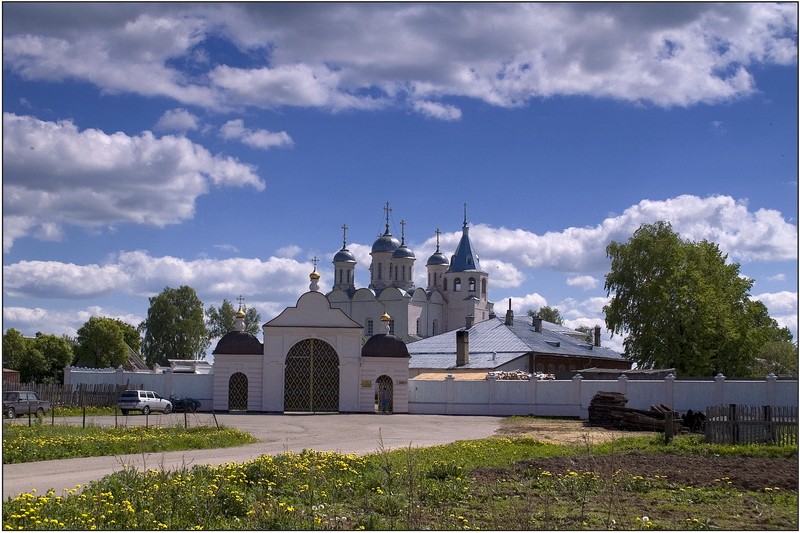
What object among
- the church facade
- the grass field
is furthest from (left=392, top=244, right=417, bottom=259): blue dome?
the grass field

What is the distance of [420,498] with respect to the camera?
1175 cm

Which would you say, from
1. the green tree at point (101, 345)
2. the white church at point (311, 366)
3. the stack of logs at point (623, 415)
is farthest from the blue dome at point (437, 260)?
the stack of logs at point (623, 415)

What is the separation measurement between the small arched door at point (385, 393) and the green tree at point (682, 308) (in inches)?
634

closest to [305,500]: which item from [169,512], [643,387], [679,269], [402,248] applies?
[169,512]

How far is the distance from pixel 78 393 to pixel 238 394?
6.79 m

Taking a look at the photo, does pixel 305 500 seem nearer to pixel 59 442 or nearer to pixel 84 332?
pixel 59 442

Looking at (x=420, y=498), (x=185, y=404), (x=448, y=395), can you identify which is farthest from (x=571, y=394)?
(x=420, y=498)

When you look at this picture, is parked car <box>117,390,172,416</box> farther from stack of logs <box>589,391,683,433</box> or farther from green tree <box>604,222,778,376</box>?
green tree <box>604,222,778,376</box>

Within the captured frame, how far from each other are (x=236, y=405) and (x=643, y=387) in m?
17.6

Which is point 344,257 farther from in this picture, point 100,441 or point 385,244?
point 100,441

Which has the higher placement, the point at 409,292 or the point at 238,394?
the point at 409,292

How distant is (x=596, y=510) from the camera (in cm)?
1138

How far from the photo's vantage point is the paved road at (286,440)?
15.3 meters

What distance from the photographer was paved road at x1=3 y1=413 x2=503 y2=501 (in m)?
15.3
